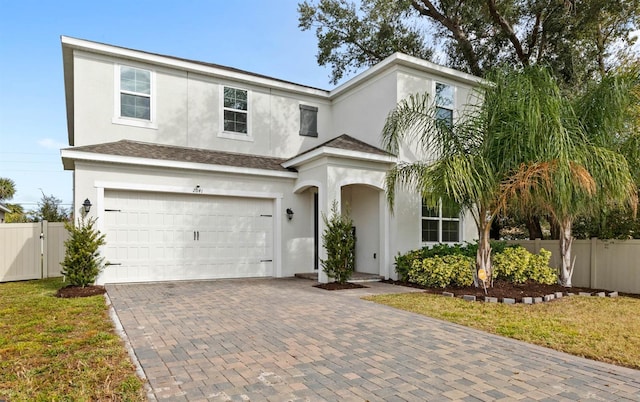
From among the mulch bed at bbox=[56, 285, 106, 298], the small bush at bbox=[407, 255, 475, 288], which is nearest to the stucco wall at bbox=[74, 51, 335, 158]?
the mulch bed at bbox=[56, 285, 106, 298]

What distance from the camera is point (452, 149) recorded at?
30.0 feet

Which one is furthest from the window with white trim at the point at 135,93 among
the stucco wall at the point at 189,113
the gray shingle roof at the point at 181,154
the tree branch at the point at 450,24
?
the tree branch at the point at 450,24

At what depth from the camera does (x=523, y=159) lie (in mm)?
8336

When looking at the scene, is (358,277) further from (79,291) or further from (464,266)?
(79,291)

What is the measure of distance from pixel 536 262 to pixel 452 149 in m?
3.93

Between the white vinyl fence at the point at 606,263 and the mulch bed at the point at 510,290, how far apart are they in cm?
42

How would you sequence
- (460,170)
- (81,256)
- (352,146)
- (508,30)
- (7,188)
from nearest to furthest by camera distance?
(460,170), (81,256), (352,146), (508,30), (7,188)

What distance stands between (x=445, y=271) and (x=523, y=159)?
10.4ft

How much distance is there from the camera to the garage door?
32.3ft

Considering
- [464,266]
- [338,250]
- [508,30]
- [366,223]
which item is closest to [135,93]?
[338,250]

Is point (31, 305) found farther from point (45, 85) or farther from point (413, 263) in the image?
point (45, 85)

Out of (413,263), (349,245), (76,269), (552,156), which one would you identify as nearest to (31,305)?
(76,269)

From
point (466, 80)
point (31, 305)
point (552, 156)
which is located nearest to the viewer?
point (31, 305)

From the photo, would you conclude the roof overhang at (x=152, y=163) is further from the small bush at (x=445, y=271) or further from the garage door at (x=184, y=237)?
the small bush at (x=445, y=271)
